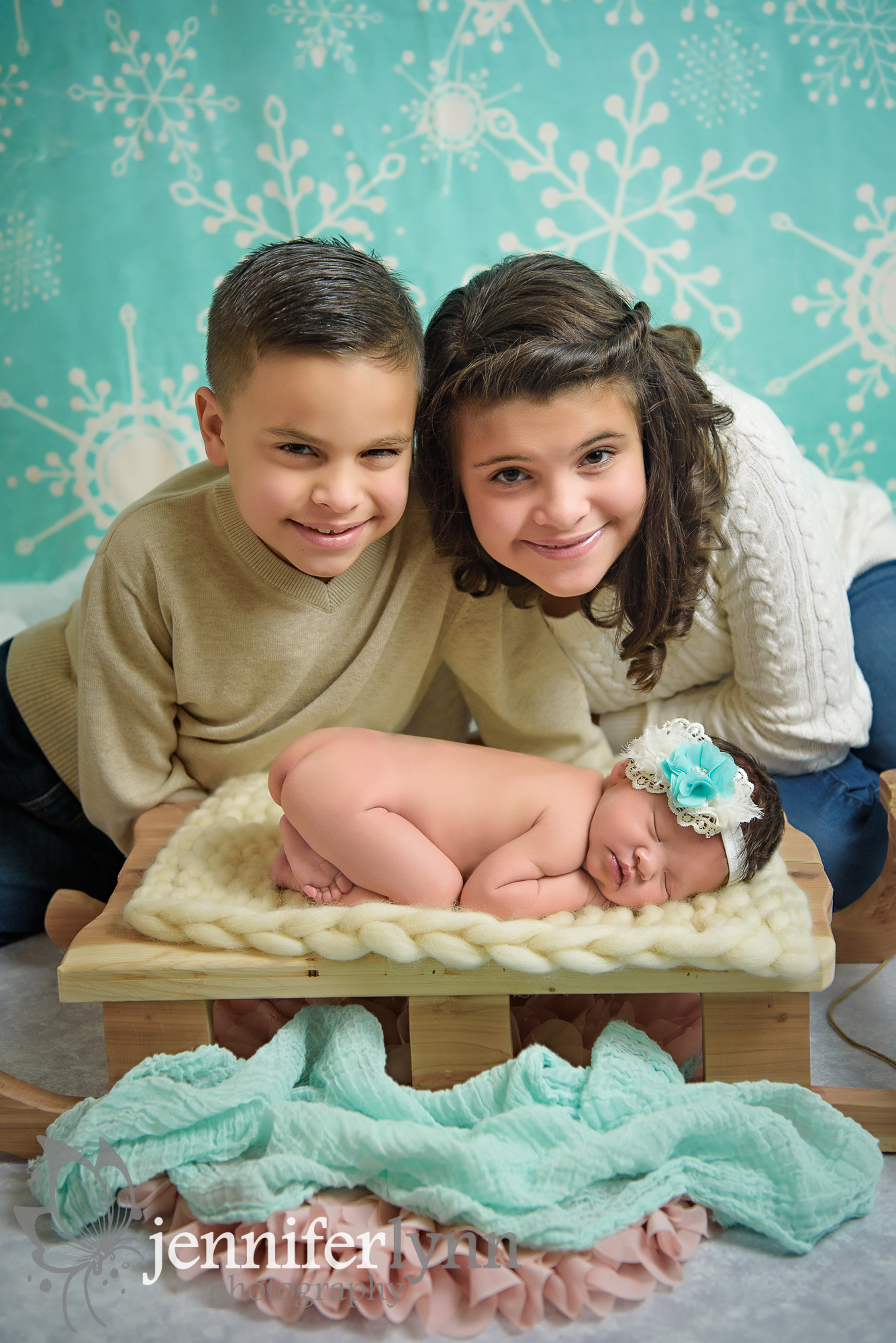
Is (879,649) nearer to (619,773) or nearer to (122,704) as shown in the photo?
Result: (619,773)

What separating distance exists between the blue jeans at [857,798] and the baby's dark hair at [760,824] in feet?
0.87

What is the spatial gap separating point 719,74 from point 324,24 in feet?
2.27

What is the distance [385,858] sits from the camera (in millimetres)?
1063

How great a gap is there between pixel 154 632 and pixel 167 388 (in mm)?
895

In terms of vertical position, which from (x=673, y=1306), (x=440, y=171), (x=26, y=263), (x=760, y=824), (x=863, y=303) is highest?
(x=440, y=171)

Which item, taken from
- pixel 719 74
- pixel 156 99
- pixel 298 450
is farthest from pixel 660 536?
pixel 156 99

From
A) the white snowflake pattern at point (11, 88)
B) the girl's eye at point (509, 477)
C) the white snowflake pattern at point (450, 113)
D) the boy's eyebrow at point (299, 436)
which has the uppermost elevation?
the white snowflake pattern at point (11, 88)

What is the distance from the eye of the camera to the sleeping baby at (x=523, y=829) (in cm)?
106

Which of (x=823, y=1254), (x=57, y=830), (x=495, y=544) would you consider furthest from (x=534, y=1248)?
(x=57, y=830)

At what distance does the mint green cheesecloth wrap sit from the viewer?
0.91 m

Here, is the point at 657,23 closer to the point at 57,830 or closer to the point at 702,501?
the point at 702,501

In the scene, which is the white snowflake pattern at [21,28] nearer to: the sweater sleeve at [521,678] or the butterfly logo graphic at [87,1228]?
the sweater sleeve at [521,678]

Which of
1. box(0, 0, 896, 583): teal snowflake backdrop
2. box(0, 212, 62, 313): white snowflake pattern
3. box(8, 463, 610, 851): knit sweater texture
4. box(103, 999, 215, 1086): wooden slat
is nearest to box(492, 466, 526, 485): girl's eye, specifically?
box(8, 463, 610, 851): knit sweater texture

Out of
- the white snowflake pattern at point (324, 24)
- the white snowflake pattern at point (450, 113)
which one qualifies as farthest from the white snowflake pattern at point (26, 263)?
the white snowflake pattern at point (450, 113)
